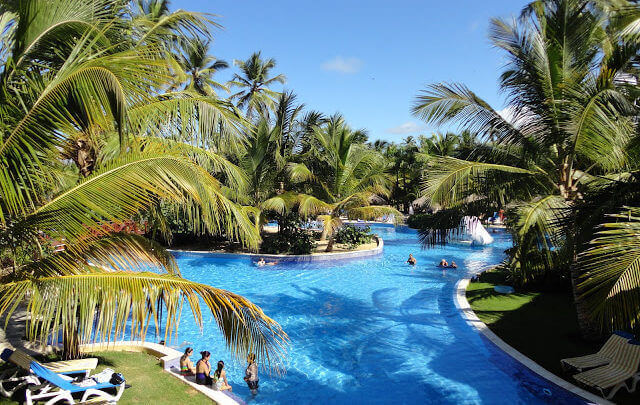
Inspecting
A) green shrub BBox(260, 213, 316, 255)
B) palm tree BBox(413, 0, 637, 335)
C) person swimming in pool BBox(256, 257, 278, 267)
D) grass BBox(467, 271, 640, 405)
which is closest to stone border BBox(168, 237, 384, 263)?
person swimming in pool BBox(256, 257, 278, 267)

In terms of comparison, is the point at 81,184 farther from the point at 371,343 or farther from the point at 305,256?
the point at 305,256

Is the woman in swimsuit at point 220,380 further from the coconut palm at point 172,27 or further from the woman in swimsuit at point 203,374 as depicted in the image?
the coconut palm at point 172,27

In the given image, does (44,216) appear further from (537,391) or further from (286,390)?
(537,391)

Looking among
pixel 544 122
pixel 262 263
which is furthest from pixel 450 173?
pixel 262 263

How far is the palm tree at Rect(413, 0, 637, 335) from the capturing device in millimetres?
6316

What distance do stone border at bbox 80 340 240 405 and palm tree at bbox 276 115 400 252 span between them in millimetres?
10772

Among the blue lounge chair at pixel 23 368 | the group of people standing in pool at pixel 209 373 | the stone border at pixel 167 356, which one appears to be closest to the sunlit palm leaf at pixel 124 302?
the blue lounge chair at pixel 23 368

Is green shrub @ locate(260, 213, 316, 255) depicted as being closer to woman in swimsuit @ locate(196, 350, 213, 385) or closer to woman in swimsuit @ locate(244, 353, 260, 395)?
woman in swimsuit @ locate(244, 353, 260, 395)

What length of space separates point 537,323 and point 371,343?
3.97 m

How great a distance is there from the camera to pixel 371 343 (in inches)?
362

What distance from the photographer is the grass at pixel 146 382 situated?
5707 mm

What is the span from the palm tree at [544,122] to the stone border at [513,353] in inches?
62.1

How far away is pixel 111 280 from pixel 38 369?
112 inches

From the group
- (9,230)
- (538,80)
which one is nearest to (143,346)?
(9,230)
